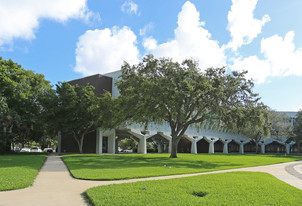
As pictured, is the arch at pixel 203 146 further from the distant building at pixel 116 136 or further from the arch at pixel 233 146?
the arch at pixel 233 146

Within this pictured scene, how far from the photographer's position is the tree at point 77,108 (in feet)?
107

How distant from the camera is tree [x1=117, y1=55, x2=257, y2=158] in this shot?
75.8 ft

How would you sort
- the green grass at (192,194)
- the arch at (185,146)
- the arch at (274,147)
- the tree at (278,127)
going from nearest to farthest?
the green grass at (192,194) < the tree at (278,127) < the arch at (185,146) < the arch at (274,147)

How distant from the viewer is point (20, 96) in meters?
32.2

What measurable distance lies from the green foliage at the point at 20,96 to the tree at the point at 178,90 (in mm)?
14477

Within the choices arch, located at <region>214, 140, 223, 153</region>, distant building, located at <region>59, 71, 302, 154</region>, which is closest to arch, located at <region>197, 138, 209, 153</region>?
distant building, located at <region>59, 71, 302, 154</region>

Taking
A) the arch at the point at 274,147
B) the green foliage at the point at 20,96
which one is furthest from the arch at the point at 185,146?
the green foliage at the point at 20,96

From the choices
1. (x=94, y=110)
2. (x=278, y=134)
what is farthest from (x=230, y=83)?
(x=278, y=134)

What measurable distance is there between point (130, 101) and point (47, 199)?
59.2ft

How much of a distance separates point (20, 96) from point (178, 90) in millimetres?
21128

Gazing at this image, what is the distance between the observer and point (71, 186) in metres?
8.79

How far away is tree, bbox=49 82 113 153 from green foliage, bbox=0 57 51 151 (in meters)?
3.06

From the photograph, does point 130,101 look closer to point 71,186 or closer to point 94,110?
point 94,110

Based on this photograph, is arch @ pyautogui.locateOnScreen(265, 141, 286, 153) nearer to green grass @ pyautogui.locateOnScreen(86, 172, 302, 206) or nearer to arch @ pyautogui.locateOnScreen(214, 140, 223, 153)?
arch @ pyautogui.locateOnScreen(214, 140, 223, 153)
